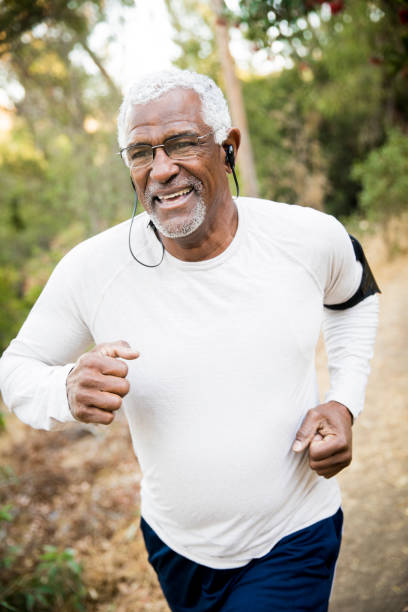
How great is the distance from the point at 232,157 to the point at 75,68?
11089mm

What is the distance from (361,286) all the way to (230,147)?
0.82 metres

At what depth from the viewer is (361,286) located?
2207 mm

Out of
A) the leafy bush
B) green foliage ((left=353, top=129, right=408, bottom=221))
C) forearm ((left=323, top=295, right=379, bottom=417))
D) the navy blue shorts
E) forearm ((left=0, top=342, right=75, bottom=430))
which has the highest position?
forearm ((left=0, top=342, right=75, bottom=430))

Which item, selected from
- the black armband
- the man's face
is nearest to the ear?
the man's face

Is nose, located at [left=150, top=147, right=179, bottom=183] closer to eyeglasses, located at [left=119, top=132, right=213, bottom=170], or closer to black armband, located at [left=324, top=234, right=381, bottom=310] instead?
eyeglasses, located at [left=119, top=132, right=213, bottom=170]

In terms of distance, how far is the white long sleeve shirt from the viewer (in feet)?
5.85

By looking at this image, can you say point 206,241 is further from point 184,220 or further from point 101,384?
point 101,384

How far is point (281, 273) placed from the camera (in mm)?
1885

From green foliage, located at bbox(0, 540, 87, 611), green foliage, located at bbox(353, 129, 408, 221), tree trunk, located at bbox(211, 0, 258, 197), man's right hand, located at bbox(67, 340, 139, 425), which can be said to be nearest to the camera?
man's right hand, located at bbox(67, 340, 139, 425)

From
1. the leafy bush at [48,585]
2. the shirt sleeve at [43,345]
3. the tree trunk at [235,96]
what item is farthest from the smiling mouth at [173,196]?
the tree trunk at [235,96]

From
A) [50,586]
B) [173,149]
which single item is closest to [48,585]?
[50,586]

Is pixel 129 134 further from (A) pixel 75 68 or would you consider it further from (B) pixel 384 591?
(A) pixel 75 68

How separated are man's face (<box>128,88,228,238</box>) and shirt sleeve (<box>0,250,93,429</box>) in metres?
0.39

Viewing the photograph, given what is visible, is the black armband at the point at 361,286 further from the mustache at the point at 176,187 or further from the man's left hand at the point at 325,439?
the mustache at the point at 176,187
